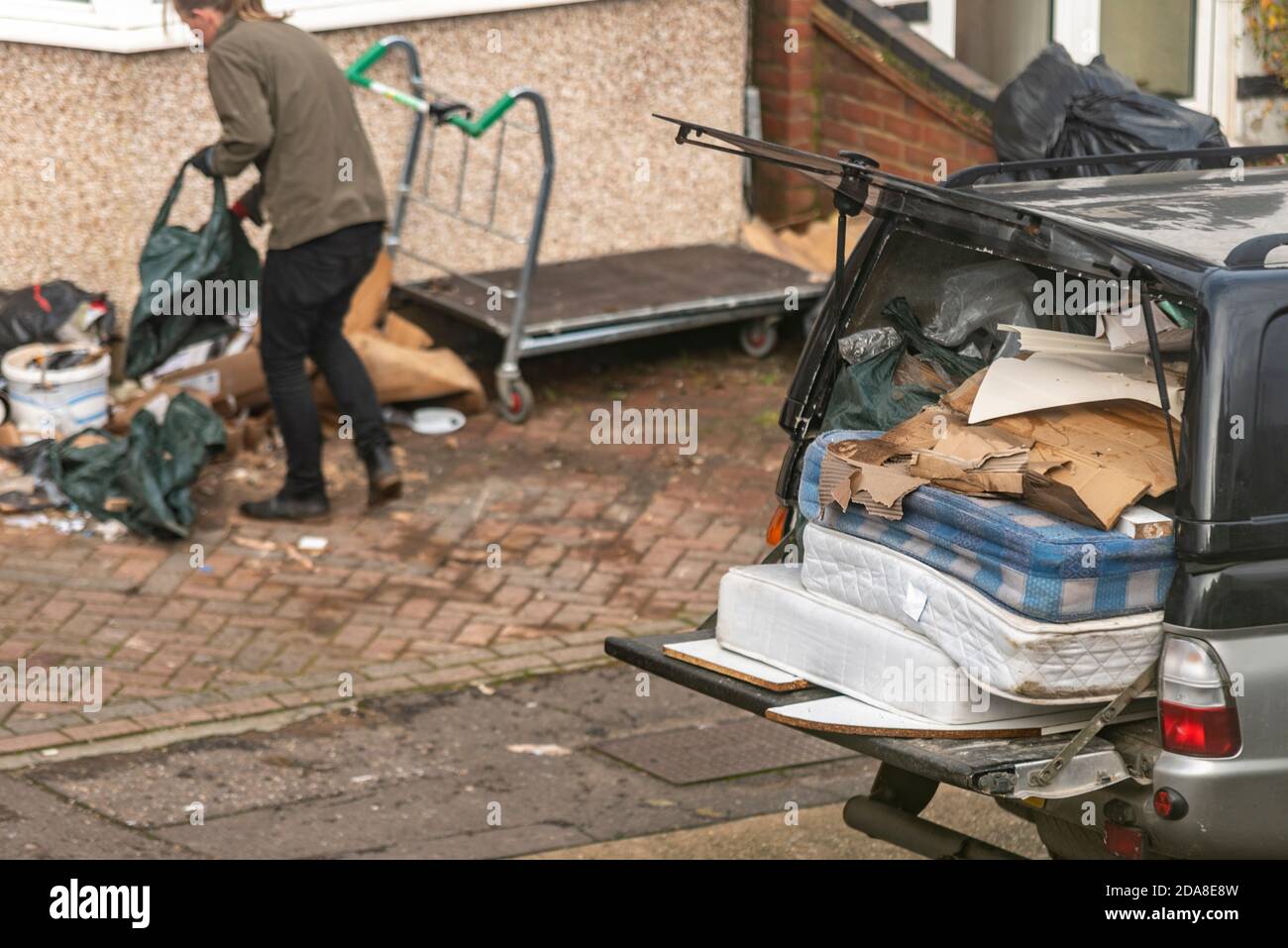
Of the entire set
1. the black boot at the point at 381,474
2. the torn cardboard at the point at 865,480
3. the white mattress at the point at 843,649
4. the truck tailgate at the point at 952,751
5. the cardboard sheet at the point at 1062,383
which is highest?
the cardboard sheet at the point at 1062,383

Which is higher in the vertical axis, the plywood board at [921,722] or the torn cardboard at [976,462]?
the torn cardboard at [976,462]

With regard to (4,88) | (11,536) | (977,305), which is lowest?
(11,536)

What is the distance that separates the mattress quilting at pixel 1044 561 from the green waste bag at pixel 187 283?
4719 mm

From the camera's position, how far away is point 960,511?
3955 millimetres

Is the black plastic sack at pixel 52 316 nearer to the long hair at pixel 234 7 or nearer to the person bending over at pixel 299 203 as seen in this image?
the person bending over at pixel 299 203

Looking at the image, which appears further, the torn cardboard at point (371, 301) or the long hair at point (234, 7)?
the torn cardboard at point (371, 301)

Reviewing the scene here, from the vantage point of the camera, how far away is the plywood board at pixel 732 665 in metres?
4.21

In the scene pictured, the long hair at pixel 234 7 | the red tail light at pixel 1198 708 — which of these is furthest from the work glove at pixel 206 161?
the red tail light at pixel 1198 708

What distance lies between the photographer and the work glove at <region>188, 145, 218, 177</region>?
7.29 meters

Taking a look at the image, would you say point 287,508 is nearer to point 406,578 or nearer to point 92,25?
point 406,578

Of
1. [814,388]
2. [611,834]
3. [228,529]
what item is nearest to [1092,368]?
[814,388]

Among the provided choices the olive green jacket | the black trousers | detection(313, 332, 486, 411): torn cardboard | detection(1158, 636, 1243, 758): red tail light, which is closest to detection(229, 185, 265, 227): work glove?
the olive green jacket

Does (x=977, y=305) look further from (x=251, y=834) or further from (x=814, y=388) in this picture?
(x=251, y=834)

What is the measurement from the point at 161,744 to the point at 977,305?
2880mm
